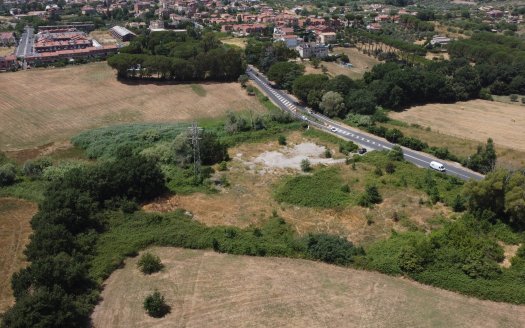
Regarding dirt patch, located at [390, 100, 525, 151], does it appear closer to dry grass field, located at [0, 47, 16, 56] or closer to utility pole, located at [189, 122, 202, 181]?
utility pole, located at [189, 122, 202, 181]

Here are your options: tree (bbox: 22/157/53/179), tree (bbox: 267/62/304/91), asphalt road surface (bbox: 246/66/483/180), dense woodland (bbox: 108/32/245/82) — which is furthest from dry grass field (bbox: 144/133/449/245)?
dense woodland (bbox: 108/32/245/82)

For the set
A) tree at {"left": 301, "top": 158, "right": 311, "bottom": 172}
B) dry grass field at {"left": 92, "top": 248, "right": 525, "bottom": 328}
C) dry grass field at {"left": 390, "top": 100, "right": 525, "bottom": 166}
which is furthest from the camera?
dry grass field at {"left": 390, "top": 100, "right": 525, "bottom": 166}

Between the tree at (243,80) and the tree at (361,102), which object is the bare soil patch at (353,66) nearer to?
the tree at (243,80)

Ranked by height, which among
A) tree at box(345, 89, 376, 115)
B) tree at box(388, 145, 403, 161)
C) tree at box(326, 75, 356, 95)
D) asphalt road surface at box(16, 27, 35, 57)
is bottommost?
asphalt road surface at box(16, 27, 35, 57)

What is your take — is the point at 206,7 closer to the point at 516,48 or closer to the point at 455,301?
the point at 516,48

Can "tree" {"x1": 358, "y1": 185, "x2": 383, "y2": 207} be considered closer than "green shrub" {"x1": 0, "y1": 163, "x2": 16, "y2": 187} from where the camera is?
Yes

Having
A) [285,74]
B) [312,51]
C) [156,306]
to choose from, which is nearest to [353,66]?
[312,51]

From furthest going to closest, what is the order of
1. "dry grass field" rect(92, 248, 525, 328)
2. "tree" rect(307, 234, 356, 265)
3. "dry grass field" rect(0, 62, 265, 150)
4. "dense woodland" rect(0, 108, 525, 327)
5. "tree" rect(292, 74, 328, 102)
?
"tree" rect(292, 74, 328, 102)
"dry grass field" rect(0, 62, 265, 150)
"tree" rect(307, 234, 356, 265)
"dense woodland" rect(0, 108, 525, 327)
"dry grass field" rect(92, 248, 525, 328)

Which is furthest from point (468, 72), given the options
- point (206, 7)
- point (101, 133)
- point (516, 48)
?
point (206, 7)

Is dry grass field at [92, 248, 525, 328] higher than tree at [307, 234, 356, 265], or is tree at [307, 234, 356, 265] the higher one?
tree at [307, 234, 356, 265]

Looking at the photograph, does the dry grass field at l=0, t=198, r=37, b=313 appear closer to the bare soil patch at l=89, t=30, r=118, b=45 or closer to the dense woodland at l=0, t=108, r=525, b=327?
the dense woodland at l=0, t=108, r=525, b=327
